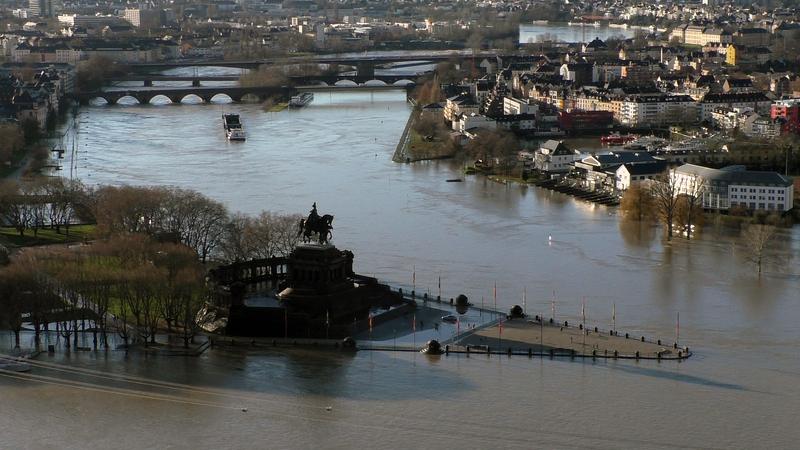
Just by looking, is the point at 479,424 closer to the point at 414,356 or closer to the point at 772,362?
the point at 414,356

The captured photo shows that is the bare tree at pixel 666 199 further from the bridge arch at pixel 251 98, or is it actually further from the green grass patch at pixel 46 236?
the bridge arch at pixel 251 98

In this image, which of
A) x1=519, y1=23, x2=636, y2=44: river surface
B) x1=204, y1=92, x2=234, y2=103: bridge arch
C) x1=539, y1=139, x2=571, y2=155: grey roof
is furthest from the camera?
x1=519, y1=23, x2=636, y2=44: river surface

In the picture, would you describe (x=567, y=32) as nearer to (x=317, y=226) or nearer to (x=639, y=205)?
(x=639, y=205)

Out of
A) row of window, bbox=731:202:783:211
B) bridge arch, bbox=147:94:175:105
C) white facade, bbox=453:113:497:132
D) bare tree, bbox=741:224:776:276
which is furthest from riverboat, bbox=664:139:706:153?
bridge arch, bbox=147:94:175:105

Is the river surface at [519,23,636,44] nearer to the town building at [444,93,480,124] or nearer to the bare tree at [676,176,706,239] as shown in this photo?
the town building at [444,93,480,124]

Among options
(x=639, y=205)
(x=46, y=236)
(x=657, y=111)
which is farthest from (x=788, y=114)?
(x=46, y=236)

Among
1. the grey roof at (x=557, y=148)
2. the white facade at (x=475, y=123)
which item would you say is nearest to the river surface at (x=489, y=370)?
the grey roof at (x=557, y=148)

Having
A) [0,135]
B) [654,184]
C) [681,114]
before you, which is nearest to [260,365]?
[654,184]
